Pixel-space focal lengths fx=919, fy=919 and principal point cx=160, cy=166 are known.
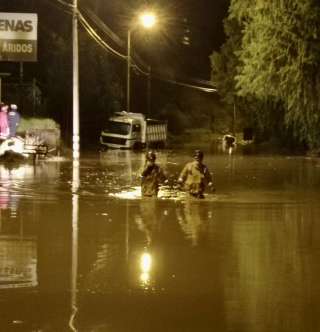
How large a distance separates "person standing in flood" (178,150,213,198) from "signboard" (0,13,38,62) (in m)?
25.7

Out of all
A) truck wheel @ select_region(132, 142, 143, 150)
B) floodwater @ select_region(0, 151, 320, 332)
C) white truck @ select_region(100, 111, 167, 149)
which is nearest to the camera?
floodwater @ select_region(0, 151, 320, 332)

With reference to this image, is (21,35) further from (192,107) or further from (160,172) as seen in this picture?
(192,107)

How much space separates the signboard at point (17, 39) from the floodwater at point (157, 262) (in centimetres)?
2338

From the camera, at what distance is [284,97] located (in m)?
35.0

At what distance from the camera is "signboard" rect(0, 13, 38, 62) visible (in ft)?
150

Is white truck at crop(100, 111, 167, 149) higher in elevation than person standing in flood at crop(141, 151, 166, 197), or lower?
higher

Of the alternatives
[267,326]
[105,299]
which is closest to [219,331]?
[267,326]

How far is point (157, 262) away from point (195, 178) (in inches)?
379

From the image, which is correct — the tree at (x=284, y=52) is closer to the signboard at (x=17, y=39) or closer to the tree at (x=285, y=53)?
the tree at (x=285, y=53)

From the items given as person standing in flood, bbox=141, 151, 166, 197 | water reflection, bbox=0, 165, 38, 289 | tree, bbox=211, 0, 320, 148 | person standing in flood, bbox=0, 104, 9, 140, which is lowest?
water reflection, bbox=0, 165, 38, 289

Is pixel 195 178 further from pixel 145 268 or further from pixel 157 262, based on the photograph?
→ pixel 145 268

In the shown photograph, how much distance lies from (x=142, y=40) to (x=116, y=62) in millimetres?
11772

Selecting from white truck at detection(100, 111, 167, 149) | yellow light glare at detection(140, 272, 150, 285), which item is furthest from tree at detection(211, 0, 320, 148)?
white truck at detection(100, 111, 167, 149)

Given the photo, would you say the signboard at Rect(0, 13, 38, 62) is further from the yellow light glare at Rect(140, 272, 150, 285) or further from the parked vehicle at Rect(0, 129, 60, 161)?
the yellow light glare at Rect(140, 272, 150, 285)
